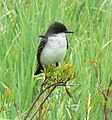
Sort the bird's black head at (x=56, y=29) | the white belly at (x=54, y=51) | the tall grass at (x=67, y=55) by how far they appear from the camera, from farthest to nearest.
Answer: the bird's black head at (x=56, y=29), the white belly at (x=54, y=51), the tall grass at (x=67, y=55)

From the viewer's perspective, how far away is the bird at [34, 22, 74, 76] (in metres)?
3.83

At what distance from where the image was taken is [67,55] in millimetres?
4410

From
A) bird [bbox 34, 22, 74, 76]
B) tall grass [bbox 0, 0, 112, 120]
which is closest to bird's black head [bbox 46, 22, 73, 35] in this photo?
bird [bbox 34, 22, 74, 76]

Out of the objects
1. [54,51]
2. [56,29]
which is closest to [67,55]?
[56,29]

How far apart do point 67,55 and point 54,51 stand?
531 millimetres

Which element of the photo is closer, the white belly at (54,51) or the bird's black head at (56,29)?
the white belly at (54,51)

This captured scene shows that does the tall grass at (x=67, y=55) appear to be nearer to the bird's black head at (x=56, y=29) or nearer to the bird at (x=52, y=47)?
the bird at (x=52, y=47)

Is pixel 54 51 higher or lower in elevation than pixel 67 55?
higher

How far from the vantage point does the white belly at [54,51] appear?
380cm

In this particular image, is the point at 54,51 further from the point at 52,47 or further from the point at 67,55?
the point at 67,55

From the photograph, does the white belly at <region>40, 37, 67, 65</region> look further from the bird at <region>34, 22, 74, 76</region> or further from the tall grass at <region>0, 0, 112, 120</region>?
the tall grass at <region>0, 0, 112, 120</region>

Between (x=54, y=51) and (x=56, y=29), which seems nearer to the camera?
(x=54, y=51)

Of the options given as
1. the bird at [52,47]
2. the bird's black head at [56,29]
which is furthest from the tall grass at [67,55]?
the bird's black head at [56,29]

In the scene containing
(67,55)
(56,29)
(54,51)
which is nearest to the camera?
(54,51)
